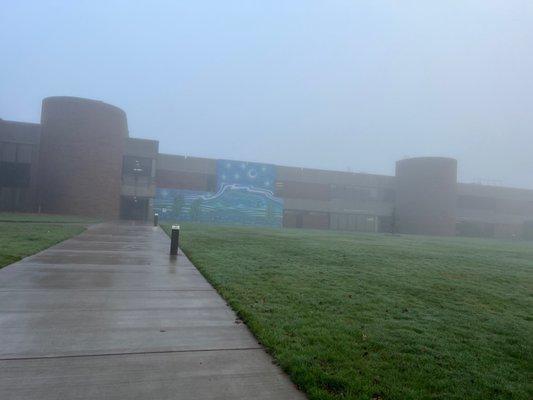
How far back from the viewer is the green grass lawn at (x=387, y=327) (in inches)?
151

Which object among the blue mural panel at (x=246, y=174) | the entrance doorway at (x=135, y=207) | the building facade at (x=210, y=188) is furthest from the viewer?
the blue mural panel at (x=246, y=174)

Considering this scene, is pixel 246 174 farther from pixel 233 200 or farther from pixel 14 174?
pixel 14 174

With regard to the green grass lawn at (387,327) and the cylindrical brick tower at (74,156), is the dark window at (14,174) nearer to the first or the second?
the cylindrical brick tower at (74,156)

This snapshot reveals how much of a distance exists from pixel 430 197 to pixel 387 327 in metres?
55.8

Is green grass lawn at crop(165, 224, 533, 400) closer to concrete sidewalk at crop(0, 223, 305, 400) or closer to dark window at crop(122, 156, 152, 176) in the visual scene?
concrete sidewalk at crop(0, 223, 305, 400)

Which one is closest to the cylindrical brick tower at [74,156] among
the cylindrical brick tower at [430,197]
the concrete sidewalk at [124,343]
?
the concrete sidewalk at [124,343]

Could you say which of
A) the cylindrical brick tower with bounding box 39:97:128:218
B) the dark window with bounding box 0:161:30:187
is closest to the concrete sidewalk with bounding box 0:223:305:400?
the cylindrical brick tower with bounding box 39:97:128:218

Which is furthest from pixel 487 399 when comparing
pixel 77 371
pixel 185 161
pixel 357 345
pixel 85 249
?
pixel 185 161

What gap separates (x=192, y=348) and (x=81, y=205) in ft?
141

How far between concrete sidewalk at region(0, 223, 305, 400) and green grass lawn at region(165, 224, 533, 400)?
14.4 inches

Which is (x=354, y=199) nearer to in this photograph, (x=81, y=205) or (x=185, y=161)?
(x=185, y=161)

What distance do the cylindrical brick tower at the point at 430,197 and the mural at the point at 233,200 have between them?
17.9 meters

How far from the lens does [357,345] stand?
15.5 ft

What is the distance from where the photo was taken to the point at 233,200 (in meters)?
55.3
